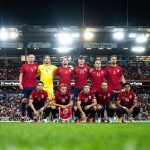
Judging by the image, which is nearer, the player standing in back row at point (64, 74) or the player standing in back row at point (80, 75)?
the player standing in back row at point (64, 74)

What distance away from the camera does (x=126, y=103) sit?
38.6 ft

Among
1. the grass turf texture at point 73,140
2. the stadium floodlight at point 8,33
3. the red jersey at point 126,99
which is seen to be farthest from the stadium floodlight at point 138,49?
the grass turf texture at point 73,140

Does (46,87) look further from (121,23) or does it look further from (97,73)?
(121,23)

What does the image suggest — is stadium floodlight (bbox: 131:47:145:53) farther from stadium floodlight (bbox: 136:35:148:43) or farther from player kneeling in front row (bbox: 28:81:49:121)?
player kneeling in front row (bbox: 28:81:49:121)

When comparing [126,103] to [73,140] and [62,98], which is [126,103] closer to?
[62,98]

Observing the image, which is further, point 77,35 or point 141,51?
point 141,51

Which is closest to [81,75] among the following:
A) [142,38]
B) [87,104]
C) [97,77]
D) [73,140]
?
[97,77]

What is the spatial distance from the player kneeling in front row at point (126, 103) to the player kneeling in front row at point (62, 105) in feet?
5.26

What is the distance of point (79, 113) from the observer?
1130 centimetres

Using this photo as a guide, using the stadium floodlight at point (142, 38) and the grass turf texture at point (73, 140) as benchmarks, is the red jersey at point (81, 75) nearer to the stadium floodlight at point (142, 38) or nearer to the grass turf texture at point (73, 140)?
the grass turf texture at point (73, 140)

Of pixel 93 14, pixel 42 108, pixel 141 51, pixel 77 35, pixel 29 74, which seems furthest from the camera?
pixel 141 51

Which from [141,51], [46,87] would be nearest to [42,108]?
[46,87]

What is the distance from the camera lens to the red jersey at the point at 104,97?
11633mm

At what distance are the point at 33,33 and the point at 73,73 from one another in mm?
23689
